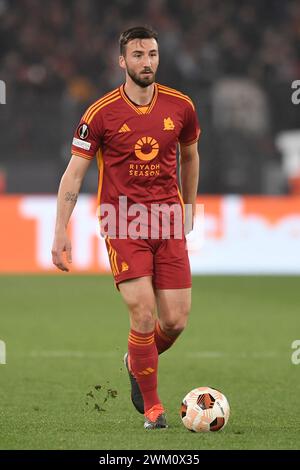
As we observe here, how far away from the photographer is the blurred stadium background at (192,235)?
679 centimetres

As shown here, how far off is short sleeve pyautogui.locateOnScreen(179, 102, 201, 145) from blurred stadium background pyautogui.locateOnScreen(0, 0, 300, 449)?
1597 millimetres

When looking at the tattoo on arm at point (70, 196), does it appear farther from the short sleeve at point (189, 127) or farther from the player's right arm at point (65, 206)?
the short sleeve at point (189, 127)

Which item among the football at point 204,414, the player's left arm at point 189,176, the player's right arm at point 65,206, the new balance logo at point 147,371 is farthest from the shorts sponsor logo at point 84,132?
the football at point 204,414

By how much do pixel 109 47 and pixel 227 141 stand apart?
3.81 metres

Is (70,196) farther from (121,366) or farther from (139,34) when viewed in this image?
(121,366)

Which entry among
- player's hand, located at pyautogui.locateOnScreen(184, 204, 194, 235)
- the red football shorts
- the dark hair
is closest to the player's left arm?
player's hand, located at pyautogui.locateOnScreen(184, 204, 194, 235)

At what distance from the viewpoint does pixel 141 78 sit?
5.92 meters

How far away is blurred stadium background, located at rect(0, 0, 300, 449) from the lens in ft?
22.3

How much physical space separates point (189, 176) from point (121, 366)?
246 cm

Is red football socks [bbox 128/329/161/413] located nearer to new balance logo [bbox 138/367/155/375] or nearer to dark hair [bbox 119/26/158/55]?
new balance logo [bbox 138/367/155/375]

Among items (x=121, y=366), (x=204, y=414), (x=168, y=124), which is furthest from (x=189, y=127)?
(x=121, y=366)

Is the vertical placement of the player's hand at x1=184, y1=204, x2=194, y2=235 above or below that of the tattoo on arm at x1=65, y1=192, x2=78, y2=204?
below
